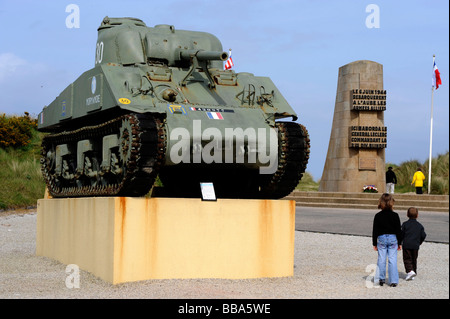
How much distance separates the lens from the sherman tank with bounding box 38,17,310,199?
9008 millimetres

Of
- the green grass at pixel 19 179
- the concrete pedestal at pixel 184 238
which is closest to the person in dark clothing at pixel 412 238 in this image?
the concrete pedestal at pixel 184 238

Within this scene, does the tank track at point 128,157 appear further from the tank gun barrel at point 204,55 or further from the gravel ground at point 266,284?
the tank gun barrel at point 204,55

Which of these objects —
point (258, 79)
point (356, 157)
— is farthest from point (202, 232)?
point (356, 157)

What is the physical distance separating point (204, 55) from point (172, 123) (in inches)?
64.3

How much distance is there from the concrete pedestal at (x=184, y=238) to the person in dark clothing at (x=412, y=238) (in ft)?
5.14

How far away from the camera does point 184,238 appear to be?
29.6ft

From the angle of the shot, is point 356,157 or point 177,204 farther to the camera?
point 356,157

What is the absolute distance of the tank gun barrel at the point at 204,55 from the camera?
32.0ft

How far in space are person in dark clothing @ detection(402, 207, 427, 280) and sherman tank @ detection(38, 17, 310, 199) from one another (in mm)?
1666

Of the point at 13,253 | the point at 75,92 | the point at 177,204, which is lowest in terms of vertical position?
the point at 13,253

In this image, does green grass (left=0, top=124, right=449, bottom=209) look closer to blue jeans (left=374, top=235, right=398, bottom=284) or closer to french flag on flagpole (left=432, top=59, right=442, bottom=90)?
french flag on flagpole (left=432, top=59, right=442, bottom=90)
